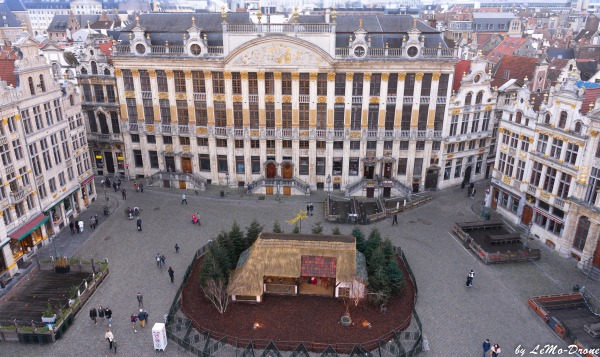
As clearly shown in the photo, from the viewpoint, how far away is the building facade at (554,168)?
43906mm

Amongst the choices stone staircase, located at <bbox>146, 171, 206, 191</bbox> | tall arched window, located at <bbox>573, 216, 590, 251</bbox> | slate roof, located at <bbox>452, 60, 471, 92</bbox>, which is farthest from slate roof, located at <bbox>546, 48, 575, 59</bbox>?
stone staircase, located at <bbox>146, 171, 206, 191</bbox>

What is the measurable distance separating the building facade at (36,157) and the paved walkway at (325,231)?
4.18 meters

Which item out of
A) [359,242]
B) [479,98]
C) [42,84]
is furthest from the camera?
[479,98]

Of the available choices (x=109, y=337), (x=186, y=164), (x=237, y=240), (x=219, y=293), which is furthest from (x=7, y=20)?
(x=219, y=293)

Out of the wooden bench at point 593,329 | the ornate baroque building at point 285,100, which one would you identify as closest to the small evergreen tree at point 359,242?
the ornate baroque building at point 285,100

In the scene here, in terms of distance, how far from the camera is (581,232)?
4544 centimetres

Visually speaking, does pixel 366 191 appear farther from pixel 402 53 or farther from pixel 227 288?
pixel 227 288

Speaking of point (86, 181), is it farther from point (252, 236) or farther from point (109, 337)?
point (109, 337)

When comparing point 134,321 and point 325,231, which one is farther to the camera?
point 325,231

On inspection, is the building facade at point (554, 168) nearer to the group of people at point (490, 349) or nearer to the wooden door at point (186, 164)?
the group of people at point (490, 349)

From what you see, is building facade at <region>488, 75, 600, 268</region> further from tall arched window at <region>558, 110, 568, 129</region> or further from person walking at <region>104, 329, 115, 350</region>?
person walking at <region>104, 329, 115, 350</region>

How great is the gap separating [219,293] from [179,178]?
1215 inches

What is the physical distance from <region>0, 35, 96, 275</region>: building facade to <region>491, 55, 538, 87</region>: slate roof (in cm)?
6241

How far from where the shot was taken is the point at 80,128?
2235 inches
